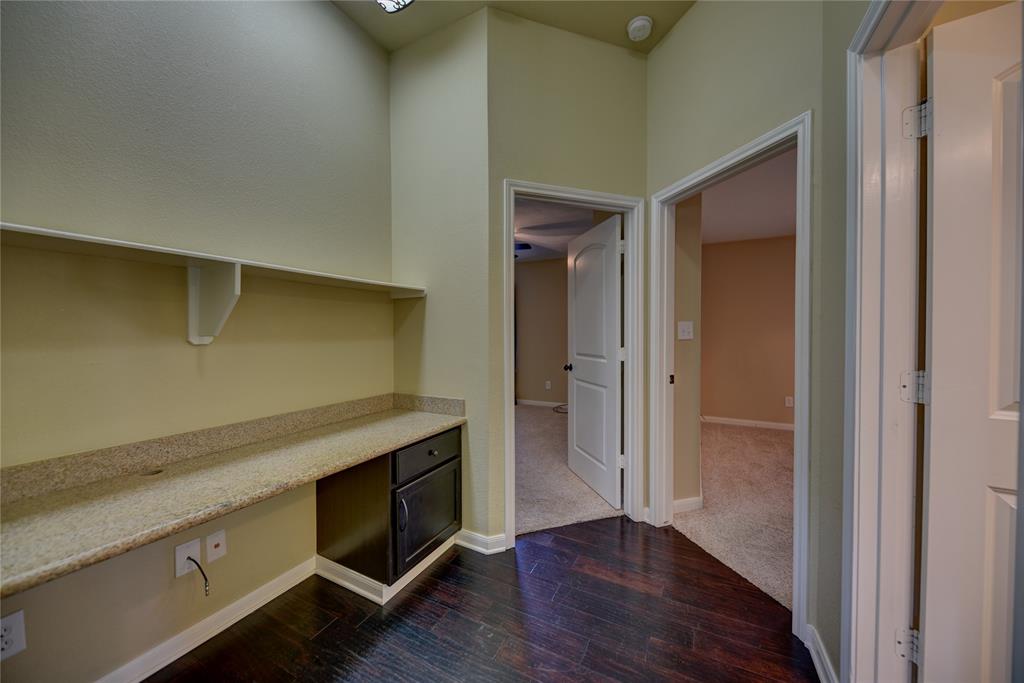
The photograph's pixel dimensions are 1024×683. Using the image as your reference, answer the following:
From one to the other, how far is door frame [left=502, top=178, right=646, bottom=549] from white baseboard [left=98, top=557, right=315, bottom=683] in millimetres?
1054

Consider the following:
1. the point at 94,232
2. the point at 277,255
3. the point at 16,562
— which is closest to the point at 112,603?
the point at 16,562

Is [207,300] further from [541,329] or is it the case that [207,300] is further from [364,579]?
[541,329]

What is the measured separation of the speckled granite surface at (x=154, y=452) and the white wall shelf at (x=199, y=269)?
1.23 ft

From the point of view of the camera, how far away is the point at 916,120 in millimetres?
992

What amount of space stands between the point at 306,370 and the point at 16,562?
3.41 feet

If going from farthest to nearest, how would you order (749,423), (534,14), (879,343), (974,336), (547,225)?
(749,423)
(547,225)
(534,14)
(879,343)
(974,336)

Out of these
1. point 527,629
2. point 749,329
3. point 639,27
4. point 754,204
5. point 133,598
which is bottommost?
point 527,629

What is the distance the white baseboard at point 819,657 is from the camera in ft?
3.89

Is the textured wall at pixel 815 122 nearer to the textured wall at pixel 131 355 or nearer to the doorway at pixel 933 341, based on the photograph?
the doorway at pixel 933 341

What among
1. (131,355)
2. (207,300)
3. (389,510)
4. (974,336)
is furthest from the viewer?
(389,510)

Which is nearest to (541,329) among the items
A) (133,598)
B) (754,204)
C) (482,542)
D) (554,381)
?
(554,381)

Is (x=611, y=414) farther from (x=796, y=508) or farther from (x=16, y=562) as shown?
(x=16, y=562)

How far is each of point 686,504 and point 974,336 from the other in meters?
1.83

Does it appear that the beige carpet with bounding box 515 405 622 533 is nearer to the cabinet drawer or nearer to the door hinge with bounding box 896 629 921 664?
the cabinet drawer
